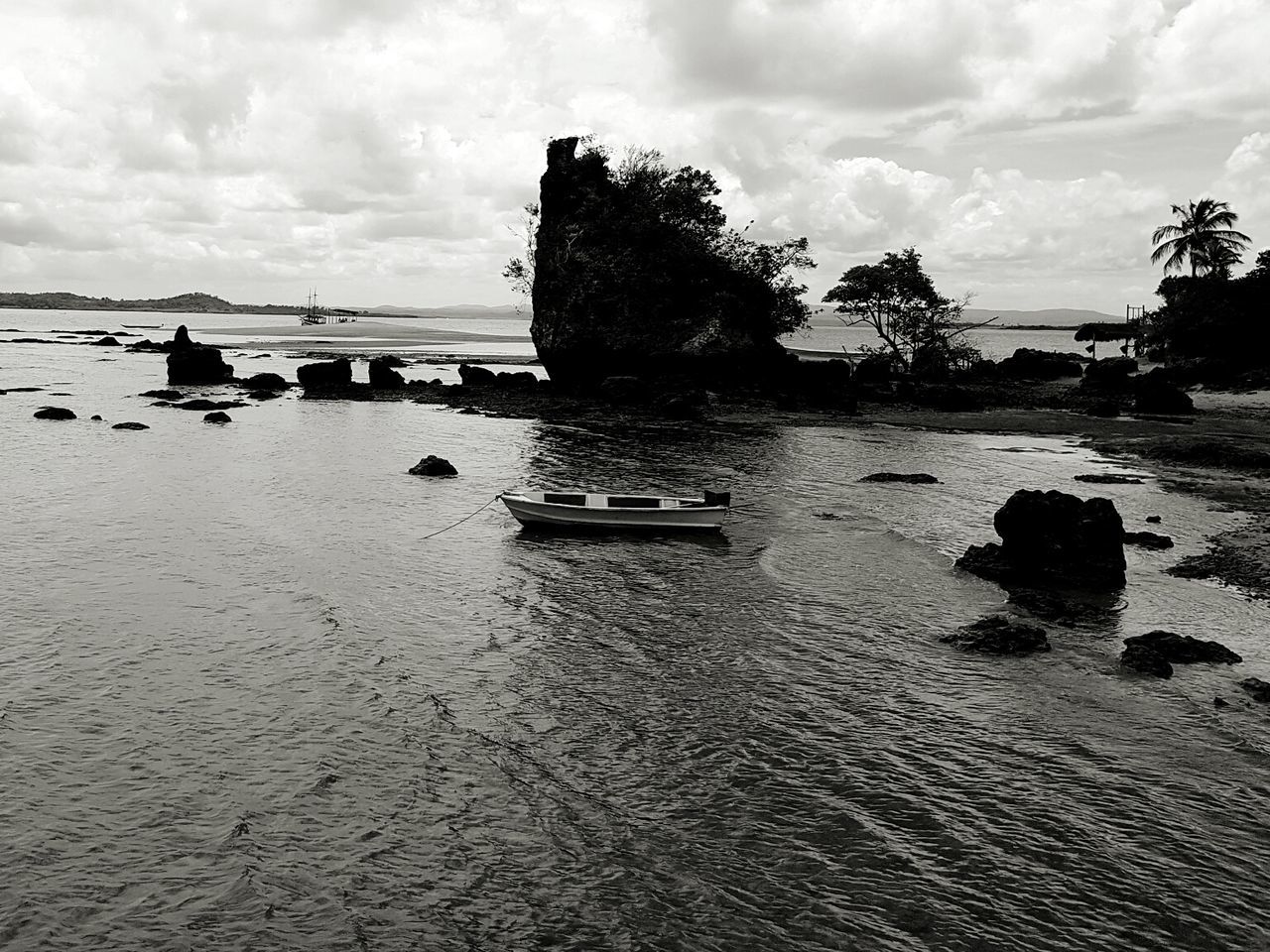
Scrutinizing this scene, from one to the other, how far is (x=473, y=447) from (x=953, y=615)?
29358 millimetres

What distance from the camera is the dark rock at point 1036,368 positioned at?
8581 centimetres

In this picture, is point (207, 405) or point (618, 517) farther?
point (207, 405)

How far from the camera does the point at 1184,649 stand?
17219 millimetres

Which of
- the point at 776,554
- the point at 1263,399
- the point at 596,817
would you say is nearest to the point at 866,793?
the point at 596,817

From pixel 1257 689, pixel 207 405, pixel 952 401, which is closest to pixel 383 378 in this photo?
pixel 207 405

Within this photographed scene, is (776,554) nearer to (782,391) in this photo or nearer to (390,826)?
(390,826)

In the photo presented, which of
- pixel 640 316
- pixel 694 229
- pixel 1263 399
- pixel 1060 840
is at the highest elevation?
pixel 694 229

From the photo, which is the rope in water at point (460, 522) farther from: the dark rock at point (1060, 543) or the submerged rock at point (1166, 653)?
the submerged rock at point (1166, 653)

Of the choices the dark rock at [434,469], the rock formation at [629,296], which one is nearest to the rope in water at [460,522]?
the dark rock at [434,469]

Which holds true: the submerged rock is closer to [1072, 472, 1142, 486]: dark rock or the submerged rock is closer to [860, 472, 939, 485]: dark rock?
[860, 472, 939, 485]: dark rock

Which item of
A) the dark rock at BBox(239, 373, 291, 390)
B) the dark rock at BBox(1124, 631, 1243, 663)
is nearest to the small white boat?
the dark rock at BBox(1124, 631, 1243, 663)

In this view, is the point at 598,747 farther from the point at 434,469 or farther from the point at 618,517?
the point at 434,469

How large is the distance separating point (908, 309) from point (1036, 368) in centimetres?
1703

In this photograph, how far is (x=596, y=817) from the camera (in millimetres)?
11828
